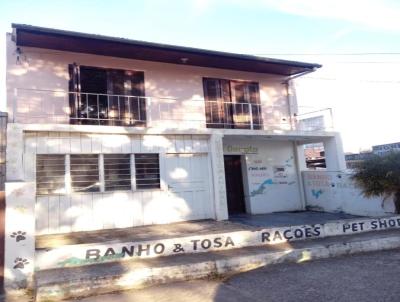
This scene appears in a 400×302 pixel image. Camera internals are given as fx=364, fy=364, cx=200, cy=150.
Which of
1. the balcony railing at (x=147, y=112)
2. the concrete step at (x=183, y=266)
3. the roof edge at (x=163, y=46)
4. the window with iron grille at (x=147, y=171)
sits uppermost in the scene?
the roof edge at (x=163, y=46)

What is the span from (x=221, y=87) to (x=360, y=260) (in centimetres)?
814

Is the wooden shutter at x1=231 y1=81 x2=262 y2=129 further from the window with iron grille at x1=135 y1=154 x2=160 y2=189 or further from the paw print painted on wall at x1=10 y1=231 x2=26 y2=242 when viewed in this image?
the paw print painted on wall at x1=10 y1=231 x2=26 y2=242

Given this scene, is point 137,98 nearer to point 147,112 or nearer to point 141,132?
point 147,112

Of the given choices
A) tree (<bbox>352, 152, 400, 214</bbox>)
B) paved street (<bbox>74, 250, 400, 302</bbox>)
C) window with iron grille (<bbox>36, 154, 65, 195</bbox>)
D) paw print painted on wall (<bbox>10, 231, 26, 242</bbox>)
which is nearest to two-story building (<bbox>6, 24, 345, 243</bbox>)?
window with iron grille (<bbox>36, 154, 65, 195</bbox>)

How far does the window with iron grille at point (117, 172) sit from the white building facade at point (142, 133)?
29 mm

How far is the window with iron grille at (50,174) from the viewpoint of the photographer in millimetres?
9469

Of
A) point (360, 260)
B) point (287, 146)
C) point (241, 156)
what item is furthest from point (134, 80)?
point (360, 260)

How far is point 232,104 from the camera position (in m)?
13.6

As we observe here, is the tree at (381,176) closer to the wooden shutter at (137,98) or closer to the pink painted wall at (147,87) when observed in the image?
the pink painted wall at (147,87)

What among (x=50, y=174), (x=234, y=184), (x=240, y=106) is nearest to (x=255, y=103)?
(x=240, y=106)

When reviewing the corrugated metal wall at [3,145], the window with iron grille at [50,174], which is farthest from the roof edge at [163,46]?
the window with iron grille at [50,174]

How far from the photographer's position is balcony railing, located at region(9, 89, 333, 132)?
34.4 ft

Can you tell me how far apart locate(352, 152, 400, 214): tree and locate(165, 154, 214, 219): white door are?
4.80 metres

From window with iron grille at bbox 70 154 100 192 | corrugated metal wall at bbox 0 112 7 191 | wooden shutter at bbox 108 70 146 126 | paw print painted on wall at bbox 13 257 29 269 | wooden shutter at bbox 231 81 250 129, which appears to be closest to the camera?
paw print painted on wall at bbox 13 257 29 269
